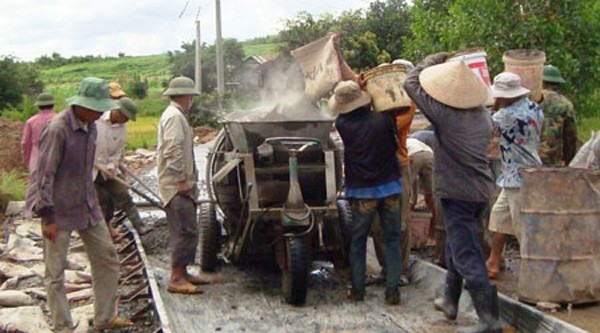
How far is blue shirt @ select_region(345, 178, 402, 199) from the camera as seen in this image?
7.97 metres

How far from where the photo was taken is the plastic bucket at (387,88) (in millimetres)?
8172

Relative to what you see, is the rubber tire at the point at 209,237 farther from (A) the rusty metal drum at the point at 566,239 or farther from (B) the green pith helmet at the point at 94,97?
(A) the rusty metal drum at the point at 566,239

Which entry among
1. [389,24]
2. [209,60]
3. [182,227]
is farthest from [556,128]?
[209,60]

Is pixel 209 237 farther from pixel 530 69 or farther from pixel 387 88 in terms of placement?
pixel 530 69

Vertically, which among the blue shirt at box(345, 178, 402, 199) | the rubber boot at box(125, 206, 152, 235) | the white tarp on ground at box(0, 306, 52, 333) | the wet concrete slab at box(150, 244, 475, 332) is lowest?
the wet concrete slab at box(150, 244, 475, 332)

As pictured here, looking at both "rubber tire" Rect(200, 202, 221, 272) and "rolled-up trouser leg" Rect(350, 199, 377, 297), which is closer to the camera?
"rolled-up trouser leg" Rect(350, 199, 377, 297)

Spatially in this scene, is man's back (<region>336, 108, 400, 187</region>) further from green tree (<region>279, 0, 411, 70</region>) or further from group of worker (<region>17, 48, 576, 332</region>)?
green tree (<region>279, 0, 411, 70</region>)

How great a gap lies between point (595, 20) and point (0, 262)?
8.06m

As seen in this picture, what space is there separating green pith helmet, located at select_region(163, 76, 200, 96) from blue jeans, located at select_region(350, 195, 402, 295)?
6.23ft

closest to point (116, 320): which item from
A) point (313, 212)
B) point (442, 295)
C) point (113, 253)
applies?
point (113, 253)

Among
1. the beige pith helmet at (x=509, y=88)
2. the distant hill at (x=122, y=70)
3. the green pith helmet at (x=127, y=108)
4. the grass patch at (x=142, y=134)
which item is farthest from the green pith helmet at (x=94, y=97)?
the distant hill at (x=122, y=70)

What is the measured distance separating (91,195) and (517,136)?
361 centimetres

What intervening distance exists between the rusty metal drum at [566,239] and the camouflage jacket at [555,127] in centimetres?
146

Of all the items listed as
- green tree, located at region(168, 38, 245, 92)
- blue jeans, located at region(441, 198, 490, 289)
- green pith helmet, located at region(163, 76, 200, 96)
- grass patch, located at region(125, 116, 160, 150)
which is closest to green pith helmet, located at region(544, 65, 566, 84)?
blue jeans, located at region(441, 198, 490, 289)
